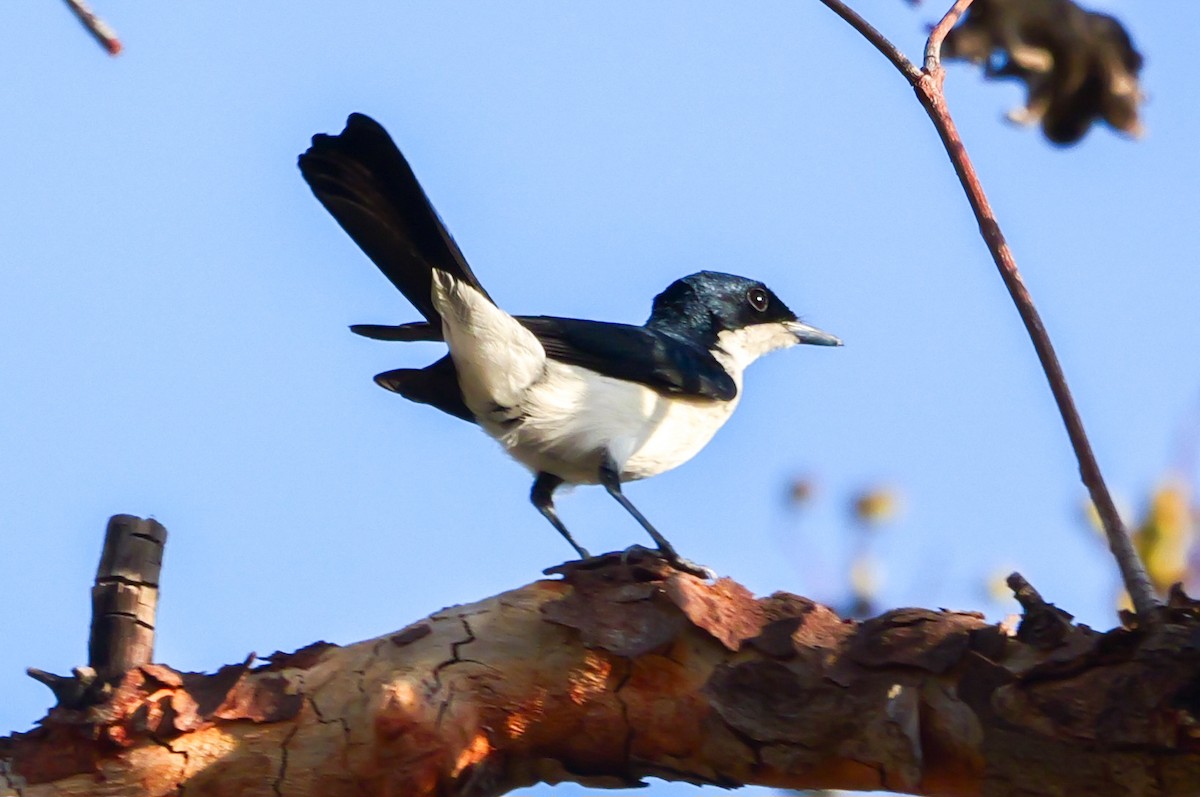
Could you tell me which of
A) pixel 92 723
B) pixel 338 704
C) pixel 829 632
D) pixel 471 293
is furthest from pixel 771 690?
pixel 471 293

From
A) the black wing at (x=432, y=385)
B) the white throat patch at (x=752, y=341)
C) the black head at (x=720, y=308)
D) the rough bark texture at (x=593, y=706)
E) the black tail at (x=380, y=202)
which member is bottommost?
the rough bark texture at (x=593, y=706)

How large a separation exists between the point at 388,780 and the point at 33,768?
827 millimetres

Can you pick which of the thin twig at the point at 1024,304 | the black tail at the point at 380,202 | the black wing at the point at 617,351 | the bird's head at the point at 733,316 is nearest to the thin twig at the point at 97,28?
the thin twig at the point at 1024,304

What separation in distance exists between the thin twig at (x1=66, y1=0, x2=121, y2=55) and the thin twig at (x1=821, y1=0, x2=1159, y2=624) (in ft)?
5.69

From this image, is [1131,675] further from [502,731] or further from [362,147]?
[362,147]

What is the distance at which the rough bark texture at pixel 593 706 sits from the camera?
3.15 metres

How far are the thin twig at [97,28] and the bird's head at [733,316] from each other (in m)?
4.73

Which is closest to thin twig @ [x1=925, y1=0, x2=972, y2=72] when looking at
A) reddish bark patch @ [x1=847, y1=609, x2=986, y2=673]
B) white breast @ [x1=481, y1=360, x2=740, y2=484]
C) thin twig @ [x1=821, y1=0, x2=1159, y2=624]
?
thin twig @ [x1=821, y1=0, x2=1159, y2=624]

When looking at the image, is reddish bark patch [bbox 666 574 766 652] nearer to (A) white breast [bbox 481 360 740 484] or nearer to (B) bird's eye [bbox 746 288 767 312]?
(A) white breast [bbox 481 360 740 484]

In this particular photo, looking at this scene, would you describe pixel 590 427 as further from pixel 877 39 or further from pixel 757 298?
pixel 877 39

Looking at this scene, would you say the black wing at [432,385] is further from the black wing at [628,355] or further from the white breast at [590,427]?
the black wing at [628,355]

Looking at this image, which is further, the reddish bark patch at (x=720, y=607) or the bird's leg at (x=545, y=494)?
the bird's leg at (x=545, y=494)

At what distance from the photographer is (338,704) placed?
3.40 metres

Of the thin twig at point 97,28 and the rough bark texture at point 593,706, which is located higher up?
the thin twig at point 97,28
